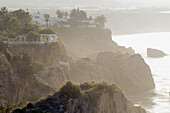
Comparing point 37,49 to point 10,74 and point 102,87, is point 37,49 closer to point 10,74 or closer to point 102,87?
point 10,74

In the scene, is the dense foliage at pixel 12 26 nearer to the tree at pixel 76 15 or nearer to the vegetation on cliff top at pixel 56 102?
the vegetation on cliff top at pixel 56 102

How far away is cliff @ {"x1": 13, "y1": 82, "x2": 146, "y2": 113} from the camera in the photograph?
48.4 metres

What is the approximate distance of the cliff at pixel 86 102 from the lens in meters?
48.4

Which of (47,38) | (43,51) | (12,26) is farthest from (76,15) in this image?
(43,51)

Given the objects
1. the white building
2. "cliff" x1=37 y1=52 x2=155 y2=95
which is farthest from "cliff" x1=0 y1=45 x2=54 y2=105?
"cliff" x1=37 y1=52 x2=155 y2=95

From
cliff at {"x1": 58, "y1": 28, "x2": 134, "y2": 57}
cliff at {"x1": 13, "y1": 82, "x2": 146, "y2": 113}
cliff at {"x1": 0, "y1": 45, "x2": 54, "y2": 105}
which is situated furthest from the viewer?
cliff at {"x1": 58, "y1": 28, "x2": 134, "y2": 57}

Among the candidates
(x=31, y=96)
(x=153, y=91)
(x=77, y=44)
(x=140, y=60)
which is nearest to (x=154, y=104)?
(x=153, y=91)

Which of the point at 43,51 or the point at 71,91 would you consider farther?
the point at 43,51

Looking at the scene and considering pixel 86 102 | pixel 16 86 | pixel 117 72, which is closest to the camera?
pixel 86 102

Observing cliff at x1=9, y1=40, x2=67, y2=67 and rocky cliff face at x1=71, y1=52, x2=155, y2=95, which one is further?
rocky cliff face at x1=71, y1=52, x2=155, y2=95

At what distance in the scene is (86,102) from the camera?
5169 cm

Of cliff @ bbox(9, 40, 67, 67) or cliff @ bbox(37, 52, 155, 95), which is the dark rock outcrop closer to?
cliff @ bbox(9, 40, 67, 67)

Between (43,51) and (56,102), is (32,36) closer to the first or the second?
(43,51)

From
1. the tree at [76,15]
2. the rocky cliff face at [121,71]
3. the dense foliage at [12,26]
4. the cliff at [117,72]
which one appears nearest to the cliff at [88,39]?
the tree at [76,15]
